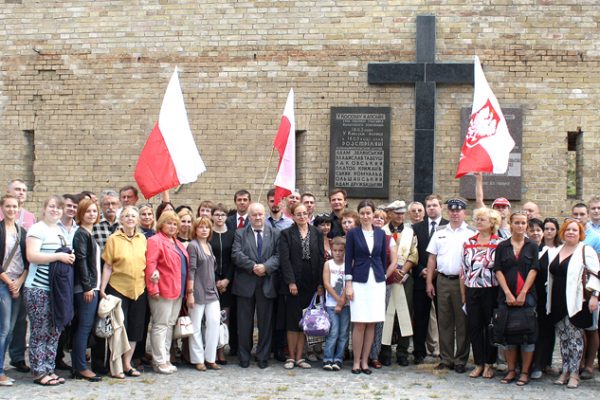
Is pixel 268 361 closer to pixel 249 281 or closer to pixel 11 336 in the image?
pixel 249 281

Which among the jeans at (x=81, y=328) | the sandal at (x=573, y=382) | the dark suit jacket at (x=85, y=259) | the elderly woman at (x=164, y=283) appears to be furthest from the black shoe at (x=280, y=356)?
the sandal at (x=573, y=382)

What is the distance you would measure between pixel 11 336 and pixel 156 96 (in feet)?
18.8

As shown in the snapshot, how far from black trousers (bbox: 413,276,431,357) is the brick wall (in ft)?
13.0

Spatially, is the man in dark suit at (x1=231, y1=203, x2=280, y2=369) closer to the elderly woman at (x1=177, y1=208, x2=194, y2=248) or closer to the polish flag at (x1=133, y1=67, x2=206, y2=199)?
the elderly woman at (x1=177, y1=208, x2=194, y2=248)

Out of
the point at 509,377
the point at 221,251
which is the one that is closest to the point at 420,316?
the point at 509,377

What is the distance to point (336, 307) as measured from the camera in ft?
24.5

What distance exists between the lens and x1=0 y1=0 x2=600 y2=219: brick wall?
11570mm

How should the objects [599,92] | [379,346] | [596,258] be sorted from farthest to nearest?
[599,92] < [379,346] < [596,258]

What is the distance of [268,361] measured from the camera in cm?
782

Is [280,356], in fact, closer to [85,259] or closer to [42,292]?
[85,259]

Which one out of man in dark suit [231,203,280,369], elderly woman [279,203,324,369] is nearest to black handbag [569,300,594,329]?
elderly woman [279,203,324,369]

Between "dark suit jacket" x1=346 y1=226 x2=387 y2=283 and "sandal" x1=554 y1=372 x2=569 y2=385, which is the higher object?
"dark suit jacket" x1=346 y1=226 x2=387 y2=283

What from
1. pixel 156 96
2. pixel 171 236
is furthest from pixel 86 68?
pixel 171 236

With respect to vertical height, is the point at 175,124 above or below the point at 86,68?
below
